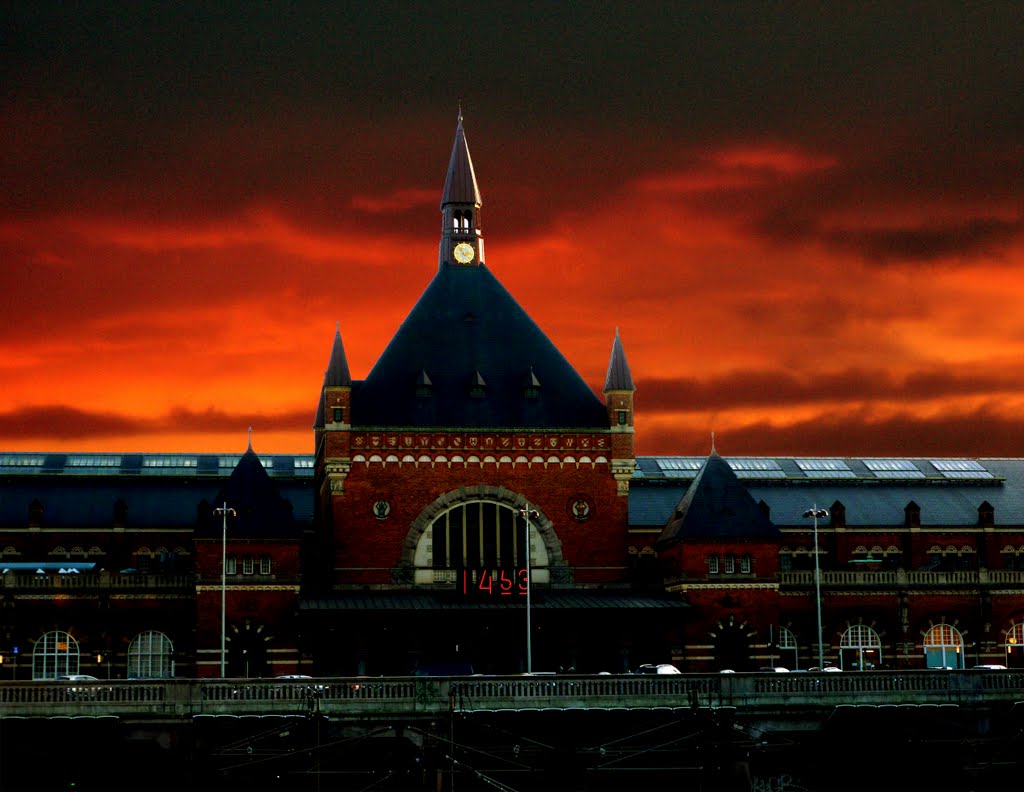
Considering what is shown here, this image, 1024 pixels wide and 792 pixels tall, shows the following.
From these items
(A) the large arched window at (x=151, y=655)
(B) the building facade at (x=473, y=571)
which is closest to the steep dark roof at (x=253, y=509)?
(B) the building facade at (x=473, y=571)

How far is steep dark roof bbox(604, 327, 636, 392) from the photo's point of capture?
94.9 meters

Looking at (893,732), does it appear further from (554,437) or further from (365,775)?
(554,437)

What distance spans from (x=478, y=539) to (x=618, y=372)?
40.3 ft

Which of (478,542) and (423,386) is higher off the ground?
(423,386)

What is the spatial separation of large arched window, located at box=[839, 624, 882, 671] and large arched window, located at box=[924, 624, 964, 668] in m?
2.89

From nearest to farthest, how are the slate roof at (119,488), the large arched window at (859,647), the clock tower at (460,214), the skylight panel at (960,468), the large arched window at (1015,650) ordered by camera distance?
the large arched window at (859,647)
the large arched window at (1015,650)
the clock tower at (460,214)
the slate roof at (119,488)
the skylight panel at (960,468)

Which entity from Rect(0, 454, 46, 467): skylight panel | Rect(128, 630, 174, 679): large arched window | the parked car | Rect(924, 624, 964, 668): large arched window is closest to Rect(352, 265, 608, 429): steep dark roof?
Rect(128, 630, 174, 679): large arched window

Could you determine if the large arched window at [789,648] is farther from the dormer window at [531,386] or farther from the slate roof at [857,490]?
the dormer window at [531,386]

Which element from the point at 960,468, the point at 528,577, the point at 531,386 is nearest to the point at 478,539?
the point at 528,577

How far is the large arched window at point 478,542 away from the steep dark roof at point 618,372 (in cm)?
898

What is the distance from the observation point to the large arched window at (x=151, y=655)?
90.8 metres

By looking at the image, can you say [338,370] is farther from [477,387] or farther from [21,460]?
[21,460]

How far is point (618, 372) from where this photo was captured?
3762 inches

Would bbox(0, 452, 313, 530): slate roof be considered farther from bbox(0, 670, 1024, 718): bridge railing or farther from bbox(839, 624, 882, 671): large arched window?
bbox(0, 670, 1024, 718): bridge railing
